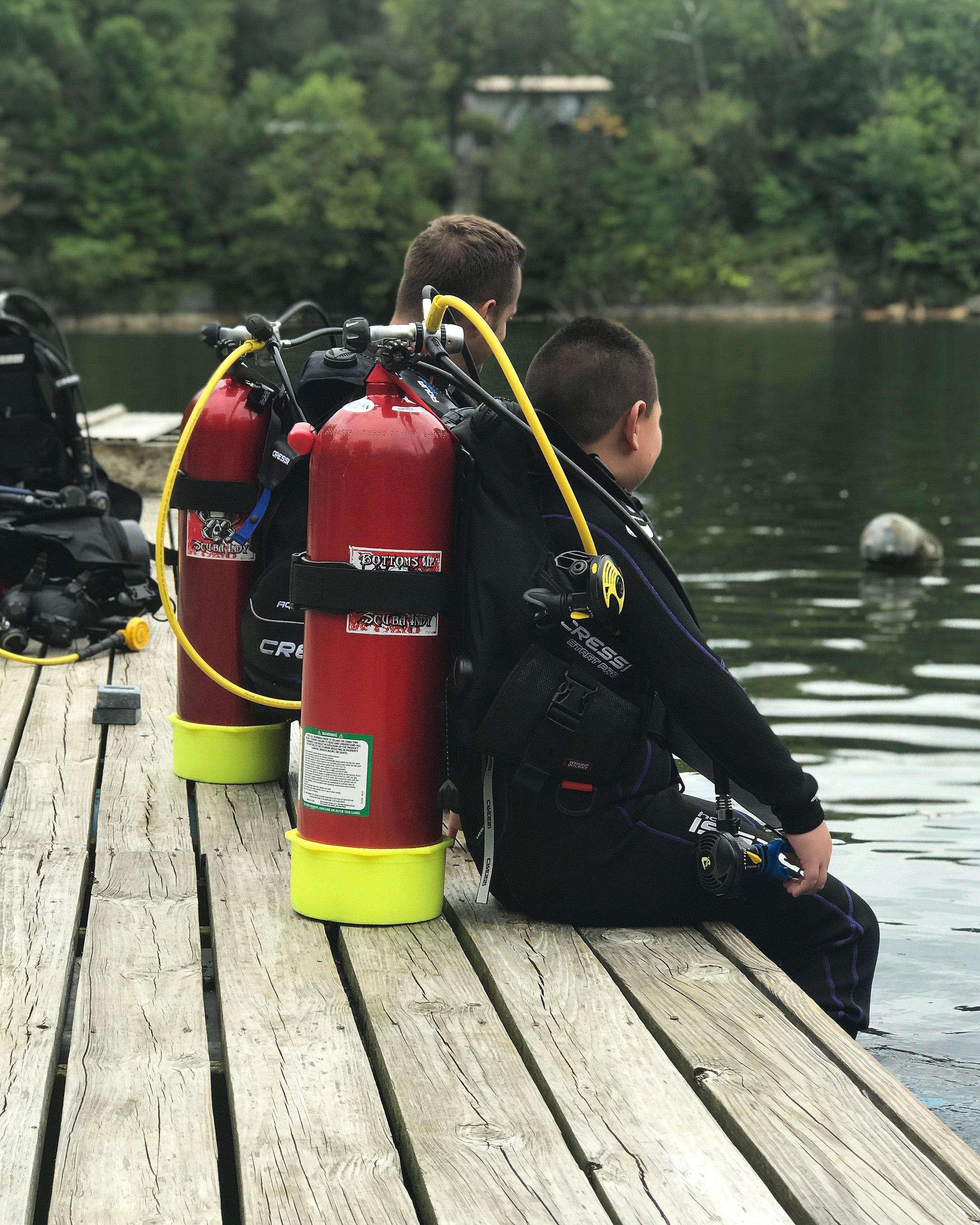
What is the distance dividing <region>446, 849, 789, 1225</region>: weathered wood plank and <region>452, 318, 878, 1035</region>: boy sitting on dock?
148mm

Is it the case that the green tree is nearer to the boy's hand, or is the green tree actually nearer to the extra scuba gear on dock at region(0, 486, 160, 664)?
the extra scuba gear on dock at region(0, 486, 160, 664)

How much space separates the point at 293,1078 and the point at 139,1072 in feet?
0.76

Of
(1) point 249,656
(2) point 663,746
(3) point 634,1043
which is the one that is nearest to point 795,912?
(2) point 663,746

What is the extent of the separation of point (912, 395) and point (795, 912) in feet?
80.8

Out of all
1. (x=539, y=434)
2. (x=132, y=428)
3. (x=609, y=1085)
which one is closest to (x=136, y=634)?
(x=539, y=434)

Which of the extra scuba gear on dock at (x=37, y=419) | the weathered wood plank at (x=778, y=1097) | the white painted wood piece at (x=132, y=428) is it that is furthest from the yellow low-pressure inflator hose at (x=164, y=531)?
the white painted wood piece at (x=132, y=428)

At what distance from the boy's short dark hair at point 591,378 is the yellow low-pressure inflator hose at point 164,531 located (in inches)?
29.8

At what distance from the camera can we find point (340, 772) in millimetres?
→ 2875

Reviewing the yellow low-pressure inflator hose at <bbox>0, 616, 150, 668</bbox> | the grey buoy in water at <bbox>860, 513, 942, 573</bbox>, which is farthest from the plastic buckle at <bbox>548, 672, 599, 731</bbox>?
the grey buoy in water at <bbox>860, 513, 942, 573</bbox>

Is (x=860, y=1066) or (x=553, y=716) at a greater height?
(x=553, y=716)

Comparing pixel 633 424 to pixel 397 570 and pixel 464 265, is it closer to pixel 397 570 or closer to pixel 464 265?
pixel 397 570

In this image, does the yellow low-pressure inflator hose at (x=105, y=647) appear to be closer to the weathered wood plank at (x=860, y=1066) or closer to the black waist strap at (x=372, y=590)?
the black waist strap at (x=372, y=590)

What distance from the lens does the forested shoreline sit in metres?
66.6

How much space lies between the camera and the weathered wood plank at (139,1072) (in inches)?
77.7
